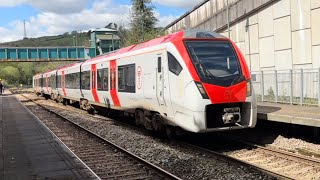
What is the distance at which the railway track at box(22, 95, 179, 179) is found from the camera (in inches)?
352

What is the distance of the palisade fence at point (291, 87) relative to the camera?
16.1m

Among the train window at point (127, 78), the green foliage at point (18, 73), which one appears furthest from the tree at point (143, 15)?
the green foliage at point (18, 73)

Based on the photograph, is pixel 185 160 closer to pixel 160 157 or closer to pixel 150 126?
pixel 160 157

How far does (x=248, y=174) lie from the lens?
8.52 m

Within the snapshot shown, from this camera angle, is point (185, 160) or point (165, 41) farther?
point (165, 41)

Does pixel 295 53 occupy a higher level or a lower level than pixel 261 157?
higher

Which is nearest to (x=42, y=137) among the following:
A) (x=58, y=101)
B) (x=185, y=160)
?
(x=185, y=160)

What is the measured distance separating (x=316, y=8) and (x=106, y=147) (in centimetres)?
1232

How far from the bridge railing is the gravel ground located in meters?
60.6

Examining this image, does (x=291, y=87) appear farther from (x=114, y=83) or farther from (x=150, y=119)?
(x=114, y=83)

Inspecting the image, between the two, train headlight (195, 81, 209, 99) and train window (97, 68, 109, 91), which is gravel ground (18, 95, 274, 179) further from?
train window (97, 68, 109, 91)

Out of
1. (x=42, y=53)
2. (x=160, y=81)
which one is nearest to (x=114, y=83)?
(x=160, y=81)

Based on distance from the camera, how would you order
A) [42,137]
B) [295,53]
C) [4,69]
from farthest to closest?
1. [4,69]
2. [295,53]
3. [42,137]

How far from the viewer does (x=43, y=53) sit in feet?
241
